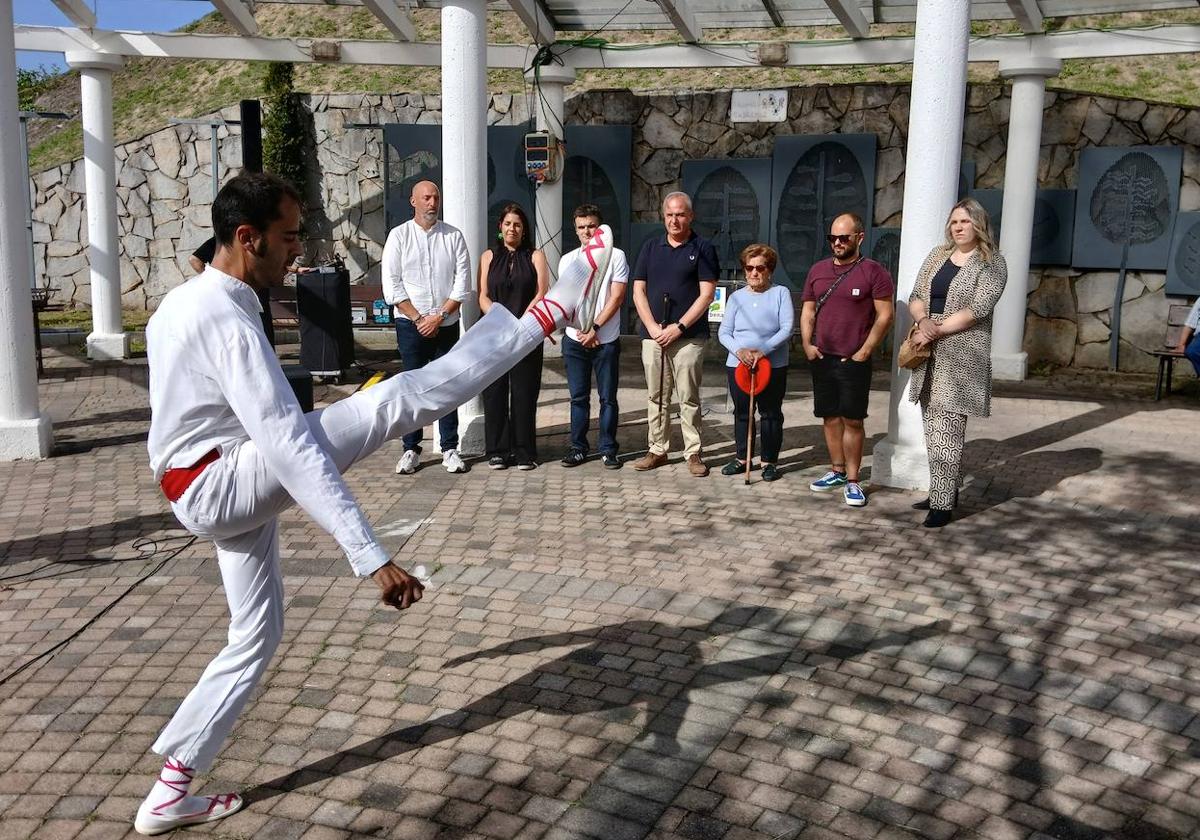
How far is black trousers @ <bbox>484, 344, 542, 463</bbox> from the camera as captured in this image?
28.8 feet

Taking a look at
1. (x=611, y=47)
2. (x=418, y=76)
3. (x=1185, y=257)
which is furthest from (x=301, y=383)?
(x=418, y=76)

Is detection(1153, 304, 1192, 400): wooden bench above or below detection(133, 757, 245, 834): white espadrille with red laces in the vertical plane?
above

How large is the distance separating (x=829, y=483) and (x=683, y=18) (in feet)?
21.3

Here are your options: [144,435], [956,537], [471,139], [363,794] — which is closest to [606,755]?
[363,794]

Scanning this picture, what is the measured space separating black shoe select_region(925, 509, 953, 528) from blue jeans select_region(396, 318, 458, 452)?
3325mm

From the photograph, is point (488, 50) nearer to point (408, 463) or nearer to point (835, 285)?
point (408, 463)

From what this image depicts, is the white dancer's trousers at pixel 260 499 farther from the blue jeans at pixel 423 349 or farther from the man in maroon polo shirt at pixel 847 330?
the blue jeans at pixel 423 349

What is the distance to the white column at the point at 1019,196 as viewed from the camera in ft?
42.5

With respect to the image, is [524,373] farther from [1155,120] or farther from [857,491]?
[1155,120]

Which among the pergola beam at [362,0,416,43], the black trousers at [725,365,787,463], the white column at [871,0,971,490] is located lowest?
the black trousers at [725,365,787,463]

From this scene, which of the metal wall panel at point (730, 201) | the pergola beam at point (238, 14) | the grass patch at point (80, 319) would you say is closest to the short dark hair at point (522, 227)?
the pergola beam at point (238, 14)

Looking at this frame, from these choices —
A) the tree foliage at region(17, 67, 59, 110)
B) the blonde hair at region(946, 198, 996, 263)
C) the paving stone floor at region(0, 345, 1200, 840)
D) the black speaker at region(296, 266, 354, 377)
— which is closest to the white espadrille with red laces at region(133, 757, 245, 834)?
the paving stone floor at region(0, 345, 1200, 840)

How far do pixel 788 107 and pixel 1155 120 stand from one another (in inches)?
172

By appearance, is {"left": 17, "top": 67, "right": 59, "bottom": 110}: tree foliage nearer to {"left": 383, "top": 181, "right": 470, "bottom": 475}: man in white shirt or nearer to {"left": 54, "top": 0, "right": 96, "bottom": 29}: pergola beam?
{"left": 54, "top": 0, "right": 96, "bottom": 29}: pergola beam
